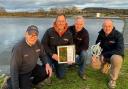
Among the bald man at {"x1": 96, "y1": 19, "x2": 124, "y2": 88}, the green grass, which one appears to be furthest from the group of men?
the green grass

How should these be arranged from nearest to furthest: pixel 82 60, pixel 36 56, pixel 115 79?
pixel 36 56 < pixel 115 79 < pixel 82 60

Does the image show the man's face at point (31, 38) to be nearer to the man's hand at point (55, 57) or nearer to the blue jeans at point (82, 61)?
the man's hand at point (55, 57)

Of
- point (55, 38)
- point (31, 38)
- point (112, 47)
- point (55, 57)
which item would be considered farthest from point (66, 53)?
point (31, 38)

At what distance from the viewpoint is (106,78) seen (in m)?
9.18

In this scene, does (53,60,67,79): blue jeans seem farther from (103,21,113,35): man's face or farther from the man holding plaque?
(103,21,113,35): man's face

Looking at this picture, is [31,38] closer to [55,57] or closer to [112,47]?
[55,57]

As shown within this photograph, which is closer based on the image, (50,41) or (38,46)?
(38,46)

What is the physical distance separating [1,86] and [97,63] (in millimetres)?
2326

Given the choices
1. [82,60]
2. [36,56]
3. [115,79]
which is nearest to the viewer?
[36,56]

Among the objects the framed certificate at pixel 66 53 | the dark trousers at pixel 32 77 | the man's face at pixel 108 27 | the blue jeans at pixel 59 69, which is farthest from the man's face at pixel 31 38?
the man's face at pixel 108 27

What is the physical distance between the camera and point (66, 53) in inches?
348

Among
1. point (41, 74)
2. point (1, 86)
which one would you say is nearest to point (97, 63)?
point (41, 74)

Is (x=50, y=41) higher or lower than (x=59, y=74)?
higher

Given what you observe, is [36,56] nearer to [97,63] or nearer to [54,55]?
[54,55]
